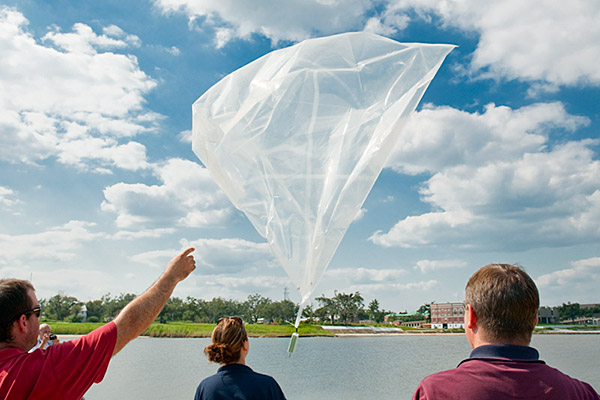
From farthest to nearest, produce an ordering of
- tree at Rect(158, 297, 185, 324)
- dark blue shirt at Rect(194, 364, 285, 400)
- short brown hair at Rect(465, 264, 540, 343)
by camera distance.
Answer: tree at Rect(158, 297, 185, 324) < dark blue shirt at Rect(194, 364, 285, 400) < short brown hair at Rect(465, 264, 540, 343)

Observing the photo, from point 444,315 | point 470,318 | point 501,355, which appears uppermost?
point 470,318

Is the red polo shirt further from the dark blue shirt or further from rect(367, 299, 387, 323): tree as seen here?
rect(367, 299, 387, 323): tree

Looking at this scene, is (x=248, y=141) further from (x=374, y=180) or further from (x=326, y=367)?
(x=326, y=367)

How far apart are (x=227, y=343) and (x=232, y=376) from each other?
191 millimetres

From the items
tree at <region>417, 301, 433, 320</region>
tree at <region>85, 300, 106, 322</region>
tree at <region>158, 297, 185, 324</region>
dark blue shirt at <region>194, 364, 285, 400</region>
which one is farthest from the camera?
tree at <region>417, 301, 433, 320</region>

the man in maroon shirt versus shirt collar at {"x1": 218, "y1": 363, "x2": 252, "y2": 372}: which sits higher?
the man in maroon shirt

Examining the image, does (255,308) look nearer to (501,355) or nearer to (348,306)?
(348,306)

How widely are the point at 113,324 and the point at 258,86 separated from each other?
1.53m

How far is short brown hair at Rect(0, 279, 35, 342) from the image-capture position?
1723 mm

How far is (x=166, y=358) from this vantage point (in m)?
37.9

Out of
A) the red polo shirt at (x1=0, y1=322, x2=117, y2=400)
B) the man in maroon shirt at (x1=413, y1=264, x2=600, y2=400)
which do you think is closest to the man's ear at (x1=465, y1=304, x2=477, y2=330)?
the man in maroon shirt at (x1=413, y1=264, x2=600, y2=400)

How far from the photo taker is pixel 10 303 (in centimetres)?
175

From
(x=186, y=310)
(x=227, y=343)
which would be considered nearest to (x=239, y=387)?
(x=227, y=343)

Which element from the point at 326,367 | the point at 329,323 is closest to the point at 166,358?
the point at 326,367
